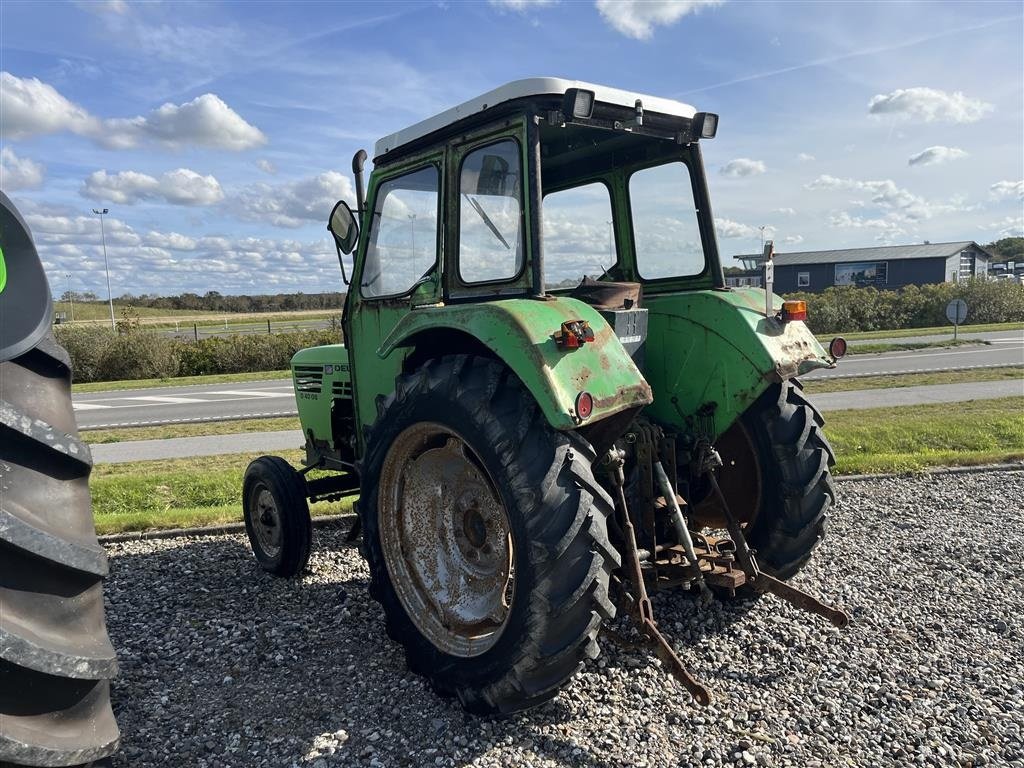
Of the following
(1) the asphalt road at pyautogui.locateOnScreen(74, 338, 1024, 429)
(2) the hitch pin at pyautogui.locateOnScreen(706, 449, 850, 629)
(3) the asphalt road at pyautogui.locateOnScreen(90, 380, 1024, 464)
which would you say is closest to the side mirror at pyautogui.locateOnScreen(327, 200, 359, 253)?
(2) the hitch pin at pyautogui.locateOnScreen(706, 449, 850, 629)

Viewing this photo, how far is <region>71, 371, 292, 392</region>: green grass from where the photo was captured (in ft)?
64.4

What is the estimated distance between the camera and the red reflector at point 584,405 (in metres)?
2.80

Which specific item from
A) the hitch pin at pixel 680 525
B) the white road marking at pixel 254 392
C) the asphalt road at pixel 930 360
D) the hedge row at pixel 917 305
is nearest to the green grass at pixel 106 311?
the white road marking at pixel 254 392

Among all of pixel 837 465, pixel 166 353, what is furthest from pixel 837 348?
pixel 166 353

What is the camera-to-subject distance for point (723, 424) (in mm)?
3793

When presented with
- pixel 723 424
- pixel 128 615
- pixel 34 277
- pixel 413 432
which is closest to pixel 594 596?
pixel 413 432

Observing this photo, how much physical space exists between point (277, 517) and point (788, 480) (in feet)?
10.3

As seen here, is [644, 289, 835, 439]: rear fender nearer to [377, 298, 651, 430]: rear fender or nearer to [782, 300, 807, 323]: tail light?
[782, 300, 807, 323]: tail light

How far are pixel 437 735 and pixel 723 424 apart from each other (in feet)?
6.61

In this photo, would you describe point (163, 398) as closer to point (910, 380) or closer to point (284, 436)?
point (284, 436)

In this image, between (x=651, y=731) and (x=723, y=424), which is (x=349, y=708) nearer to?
(x=651, y=731)

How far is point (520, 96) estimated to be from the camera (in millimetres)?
3299

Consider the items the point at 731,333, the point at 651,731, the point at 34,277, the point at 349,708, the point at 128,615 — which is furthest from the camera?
the point at 128,615

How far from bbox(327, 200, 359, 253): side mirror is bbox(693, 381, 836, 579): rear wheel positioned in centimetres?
255
